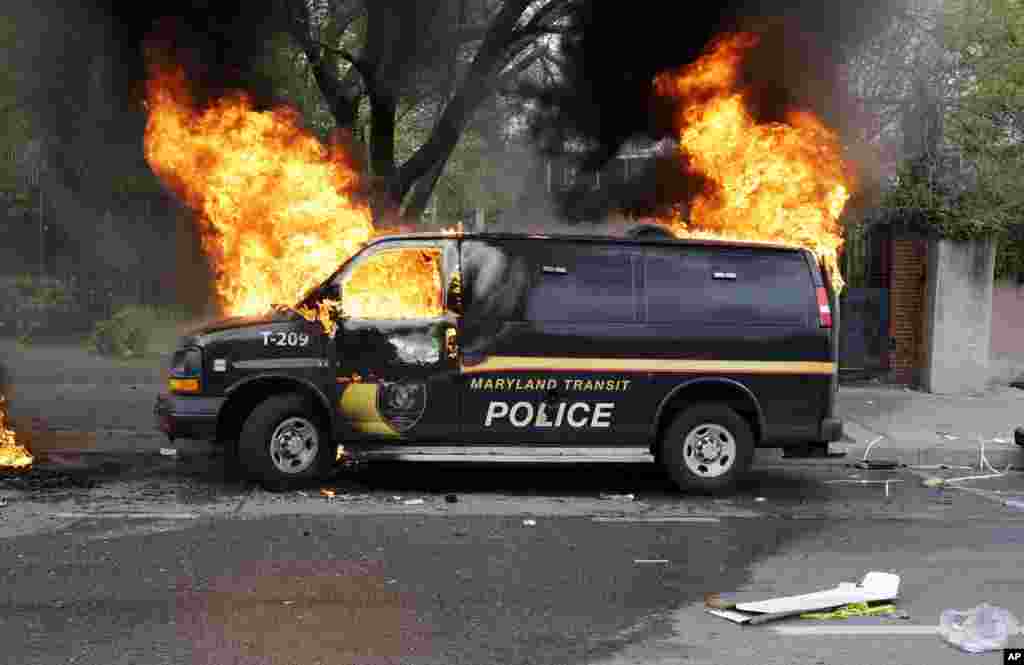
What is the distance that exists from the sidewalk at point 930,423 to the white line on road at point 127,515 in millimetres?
6444

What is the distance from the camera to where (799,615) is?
5492 mm

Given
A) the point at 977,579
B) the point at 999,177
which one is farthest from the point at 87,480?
the point at 999,177

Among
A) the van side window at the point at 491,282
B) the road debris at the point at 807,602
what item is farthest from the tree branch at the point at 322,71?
the road debris at the point at 807,602

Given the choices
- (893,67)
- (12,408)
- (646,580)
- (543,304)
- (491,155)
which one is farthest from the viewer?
(491,155)

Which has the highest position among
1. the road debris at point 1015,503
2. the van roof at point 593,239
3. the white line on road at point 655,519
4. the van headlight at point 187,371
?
the van roof at point 593,239

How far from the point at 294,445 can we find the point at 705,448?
326cm

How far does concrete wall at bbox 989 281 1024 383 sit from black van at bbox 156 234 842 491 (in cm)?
807

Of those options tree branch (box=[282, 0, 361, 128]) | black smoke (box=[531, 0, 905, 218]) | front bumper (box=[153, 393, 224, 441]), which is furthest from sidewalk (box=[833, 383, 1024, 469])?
tree branch (box=[282, 0, 361, 128])

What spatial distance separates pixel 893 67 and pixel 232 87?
7.87 metres

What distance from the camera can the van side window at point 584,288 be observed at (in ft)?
28.1

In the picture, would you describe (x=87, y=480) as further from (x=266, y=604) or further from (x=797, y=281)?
(x=797, y=281)

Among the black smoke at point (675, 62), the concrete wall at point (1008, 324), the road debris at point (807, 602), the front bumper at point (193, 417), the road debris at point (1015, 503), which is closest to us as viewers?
the road debris at point (807, 602)

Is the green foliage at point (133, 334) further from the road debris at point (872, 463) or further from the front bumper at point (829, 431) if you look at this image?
the front bumper at point (829, 431)

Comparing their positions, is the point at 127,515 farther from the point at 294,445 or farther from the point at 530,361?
the point at 530,361
